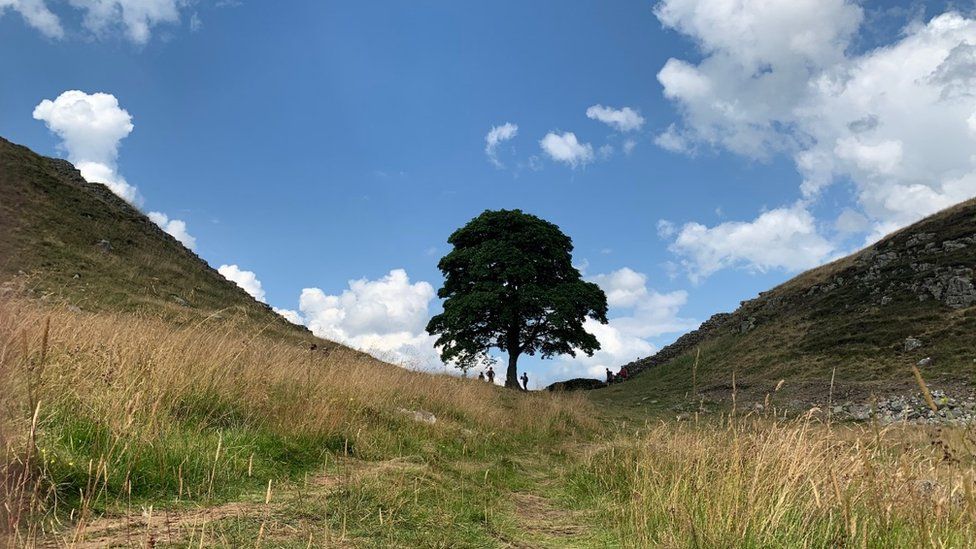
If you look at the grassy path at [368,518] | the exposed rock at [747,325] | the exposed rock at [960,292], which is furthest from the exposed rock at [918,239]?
the grassy path at [368,518]

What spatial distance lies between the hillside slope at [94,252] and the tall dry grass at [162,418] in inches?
385

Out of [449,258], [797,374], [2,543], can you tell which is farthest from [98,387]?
[449,258]

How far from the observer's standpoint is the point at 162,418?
4992mm

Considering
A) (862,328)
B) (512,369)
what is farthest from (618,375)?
(862,328)

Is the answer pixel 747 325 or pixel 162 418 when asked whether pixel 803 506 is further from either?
pixel 747 325

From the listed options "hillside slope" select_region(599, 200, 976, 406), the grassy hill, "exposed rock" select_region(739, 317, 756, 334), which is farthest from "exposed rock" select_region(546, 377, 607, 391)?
the grassy hill

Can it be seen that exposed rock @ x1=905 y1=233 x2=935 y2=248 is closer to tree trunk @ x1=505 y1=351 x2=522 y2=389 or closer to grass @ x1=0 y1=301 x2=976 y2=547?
tree trunk @ x1=505 y1=351 x2=522 y2=389

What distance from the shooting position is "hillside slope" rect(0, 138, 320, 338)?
19188 millimetres

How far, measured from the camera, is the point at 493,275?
109 ft

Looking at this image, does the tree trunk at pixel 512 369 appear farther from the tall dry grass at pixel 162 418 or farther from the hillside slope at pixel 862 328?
the tall dry grass at pixel 162 418

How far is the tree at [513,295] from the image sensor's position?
1261 inches

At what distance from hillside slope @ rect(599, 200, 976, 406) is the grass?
59.2 ft

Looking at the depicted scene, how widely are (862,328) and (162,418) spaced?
29870 mm

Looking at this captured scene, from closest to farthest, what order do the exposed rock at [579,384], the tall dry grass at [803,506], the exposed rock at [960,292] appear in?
the tall dry grass at [803,506] → the exposed rock at [960,292] → the exposed rock at [579,384]
